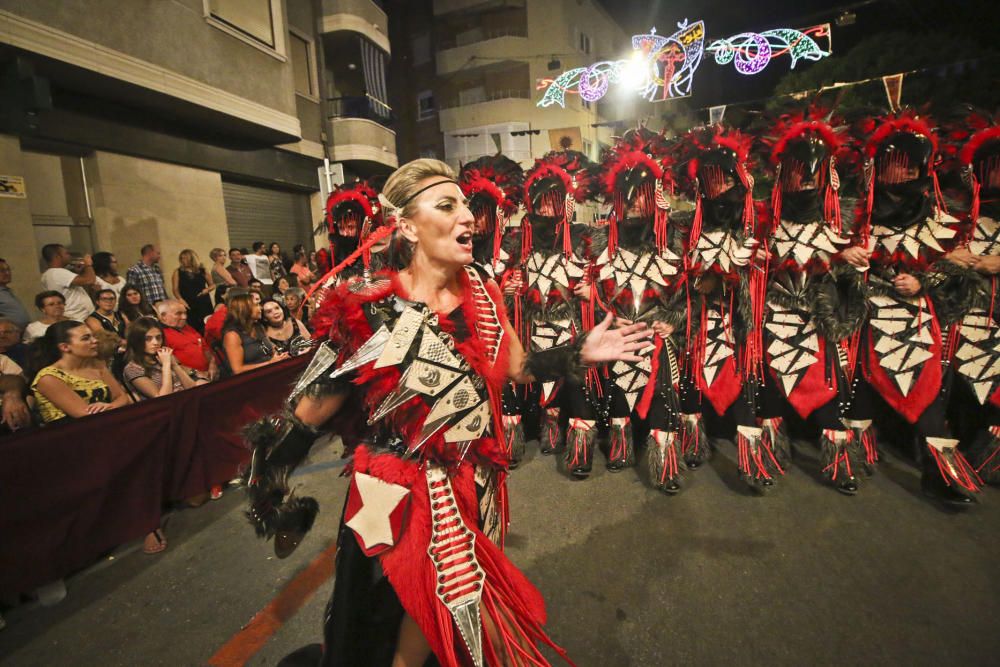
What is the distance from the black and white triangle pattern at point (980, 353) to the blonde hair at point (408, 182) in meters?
3.66

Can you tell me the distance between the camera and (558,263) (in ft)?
12.7


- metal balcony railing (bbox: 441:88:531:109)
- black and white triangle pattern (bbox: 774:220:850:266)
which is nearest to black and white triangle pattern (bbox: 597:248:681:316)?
black and white triangle pattern (bbox: 774:220:850:266)

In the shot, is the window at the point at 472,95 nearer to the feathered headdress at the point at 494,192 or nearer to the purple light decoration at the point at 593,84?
the purple light decoration at the point at 593,84

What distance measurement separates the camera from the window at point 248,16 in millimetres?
9000

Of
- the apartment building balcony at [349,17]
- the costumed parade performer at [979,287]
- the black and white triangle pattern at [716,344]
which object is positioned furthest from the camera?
the apartment building balcony at [349,17]

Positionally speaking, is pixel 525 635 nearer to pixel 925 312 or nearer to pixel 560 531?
pixel 560 531

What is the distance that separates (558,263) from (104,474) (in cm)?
331

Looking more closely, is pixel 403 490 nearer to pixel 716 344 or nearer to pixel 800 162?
pixel 716 344

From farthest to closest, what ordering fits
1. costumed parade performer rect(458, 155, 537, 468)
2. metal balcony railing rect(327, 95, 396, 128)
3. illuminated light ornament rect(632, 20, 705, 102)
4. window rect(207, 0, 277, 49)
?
metal balcony railing rect(327, 95, 396, 128)
illuminated light ornament rect(632, 20, 705, 102)
window rect(207, 0, 277, 49)
costumed parade performer rect(458, 155, 537, 468)

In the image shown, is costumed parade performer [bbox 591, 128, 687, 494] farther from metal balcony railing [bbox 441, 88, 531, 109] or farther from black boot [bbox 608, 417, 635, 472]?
metal balcony railing [bbox 441, 88, 531, 109]

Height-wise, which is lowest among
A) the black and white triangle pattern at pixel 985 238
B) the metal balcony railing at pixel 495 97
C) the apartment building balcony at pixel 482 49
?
the black and white triangle pattern at pixel 985 238

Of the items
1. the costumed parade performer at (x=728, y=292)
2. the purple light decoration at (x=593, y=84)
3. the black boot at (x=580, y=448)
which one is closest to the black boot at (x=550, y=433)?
the black boot at (x=580, y=448)

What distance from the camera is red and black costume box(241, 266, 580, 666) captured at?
4.73 ft

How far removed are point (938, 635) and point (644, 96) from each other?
43.5 feet
